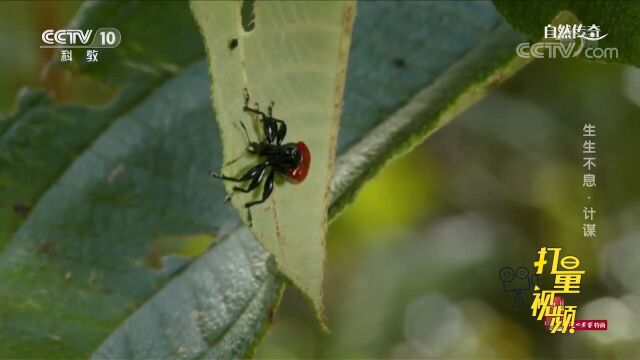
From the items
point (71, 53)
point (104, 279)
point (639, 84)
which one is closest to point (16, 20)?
point (71, 53)

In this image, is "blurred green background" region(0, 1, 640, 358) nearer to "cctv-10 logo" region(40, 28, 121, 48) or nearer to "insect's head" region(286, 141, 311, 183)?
"cctv-10 logo" region(40, 28, 121, 48)

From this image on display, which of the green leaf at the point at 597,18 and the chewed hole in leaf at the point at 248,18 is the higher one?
the green leaf at the point at 597,18

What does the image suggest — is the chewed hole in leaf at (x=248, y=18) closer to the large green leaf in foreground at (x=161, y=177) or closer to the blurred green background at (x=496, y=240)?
the large green leaf in foreground at (x=161, y=177)

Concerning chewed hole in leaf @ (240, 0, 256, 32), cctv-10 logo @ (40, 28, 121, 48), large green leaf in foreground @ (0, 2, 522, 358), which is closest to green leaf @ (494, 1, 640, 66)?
large green leaf in foreground @ (0, 2, 522, 358)

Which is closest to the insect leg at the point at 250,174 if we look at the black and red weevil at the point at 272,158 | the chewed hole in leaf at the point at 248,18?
the black and red weevil at the point at 272,158

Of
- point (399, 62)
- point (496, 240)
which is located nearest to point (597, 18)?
point (399, 62)

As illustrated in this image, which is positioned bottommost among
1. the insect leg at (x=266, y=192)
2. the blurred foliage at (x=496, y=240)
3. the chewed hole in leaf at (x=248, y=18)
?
the insect leg at (x=266, y=192)
